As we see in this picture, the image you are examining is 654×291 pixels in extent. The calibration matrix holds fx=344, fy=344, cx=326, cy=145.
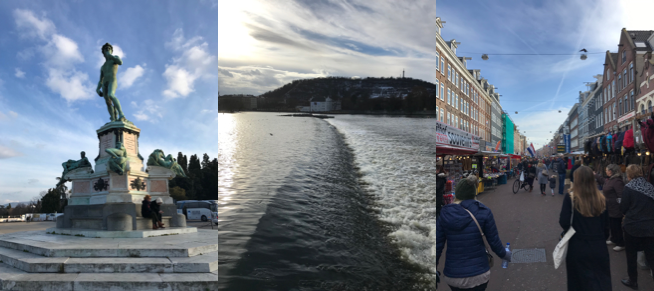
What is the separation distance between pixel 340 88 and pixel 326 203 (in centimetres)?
82

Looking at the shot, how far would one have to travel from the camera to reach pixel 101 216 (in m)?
10.7

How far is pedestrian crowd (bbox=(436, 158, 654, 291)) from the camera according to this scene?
299 centimetres

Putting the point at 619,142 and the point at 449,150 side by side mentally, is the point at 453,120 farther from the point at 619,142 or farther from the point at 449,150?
the point at 619,142

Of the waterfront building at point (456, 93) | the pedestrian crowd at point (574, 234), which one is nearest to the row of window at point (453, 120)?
the waterfront building at point (456, 93)

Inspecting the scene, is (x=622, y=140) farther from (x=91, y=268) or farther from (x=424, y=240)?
(x=91, y=268)

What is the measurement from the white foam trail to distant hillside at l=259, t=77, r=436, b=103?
7.8 inches

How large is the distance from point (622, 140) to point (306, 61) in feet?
21.0

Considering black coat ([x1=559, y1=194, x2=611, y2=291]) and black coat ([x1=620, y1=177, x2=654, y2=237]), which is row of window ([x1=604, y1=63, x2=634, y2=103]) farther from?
black coat ([x1=559, y1=194, x2=611, y2=291])

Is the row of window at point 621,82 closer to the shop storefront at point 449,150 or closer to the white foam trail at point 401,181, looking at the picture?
the shop storefront at point 449,150

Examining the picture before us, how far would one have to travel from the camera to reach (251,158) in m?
2.36

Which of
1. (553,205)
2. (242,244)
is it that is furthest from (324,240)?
(553,205)

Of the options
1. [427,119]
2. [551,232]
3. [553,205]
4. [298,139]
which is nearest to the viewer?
[298,139]

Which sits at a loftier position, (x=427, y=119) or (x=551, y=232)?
(x=427, y=119)

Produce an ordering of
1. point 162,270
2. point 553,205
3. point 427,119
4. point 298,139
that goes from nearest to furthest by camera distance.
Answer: point 298,139 < point 427,119 < point 162,270 < point 553,205
